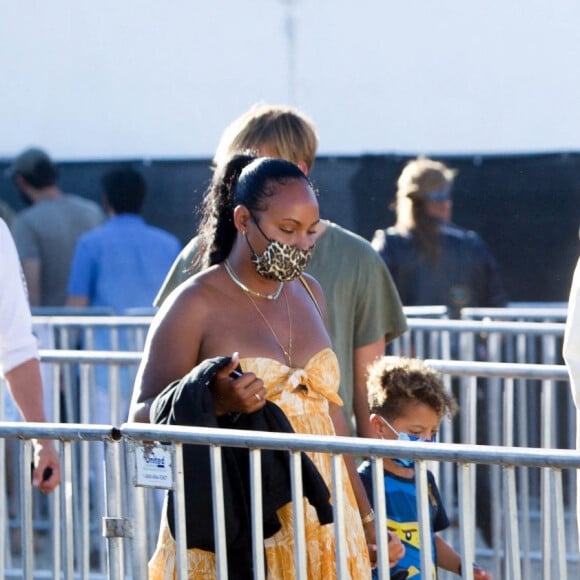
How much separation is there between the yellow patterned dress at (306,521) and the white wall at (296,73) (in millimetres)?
→ 5094

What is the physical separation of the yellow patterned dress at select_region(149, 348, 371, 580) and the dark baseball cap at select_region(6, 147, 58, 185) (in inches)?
182

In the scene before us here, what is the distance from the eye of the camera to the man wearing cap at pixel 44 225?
778 centimetres

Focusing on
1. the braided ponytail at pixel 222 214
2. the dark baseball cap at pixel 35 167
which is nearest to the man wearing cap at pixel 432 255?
the dark baseball cap at pixel 35 167

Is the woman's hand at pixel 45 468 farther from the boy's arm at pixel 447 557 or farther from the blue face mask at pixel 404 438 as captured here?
the boy's arm at pixel 447 557

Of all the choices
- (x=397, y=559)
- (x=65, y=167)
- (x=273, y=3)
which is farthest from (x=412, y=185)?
(x=397, y=559)

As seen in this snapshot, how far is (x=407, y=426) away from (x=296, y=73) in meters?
4.79

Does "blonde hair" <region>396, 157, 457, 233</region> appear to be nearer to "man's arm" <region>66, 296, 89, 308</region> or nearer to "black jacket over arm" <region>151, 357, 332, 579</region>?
"man's arm" <region>66, 296, 89, 308</region>

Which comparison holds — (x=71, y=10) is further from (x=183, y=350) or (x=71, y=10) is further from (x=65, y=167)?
(x=183, y=350)

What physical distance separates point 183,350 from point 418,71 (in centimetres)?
534

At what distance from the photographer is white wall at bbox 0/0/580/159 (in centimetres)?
822

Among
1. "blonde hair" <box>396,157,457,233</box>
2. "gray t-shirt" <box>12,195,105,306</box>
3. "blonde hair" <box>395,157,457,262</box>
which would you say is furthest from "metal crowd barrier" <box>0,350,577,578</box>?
"gray t-shirt" <box>12,195,105,306</box>

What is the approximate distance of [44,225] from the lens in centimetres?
779

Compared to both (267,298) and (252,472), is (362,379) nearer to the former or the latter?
(267,298)

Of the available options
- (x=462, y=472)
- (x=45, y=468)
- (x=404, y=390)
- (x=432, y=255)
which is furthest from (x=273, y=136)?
(x=432, y=255)
